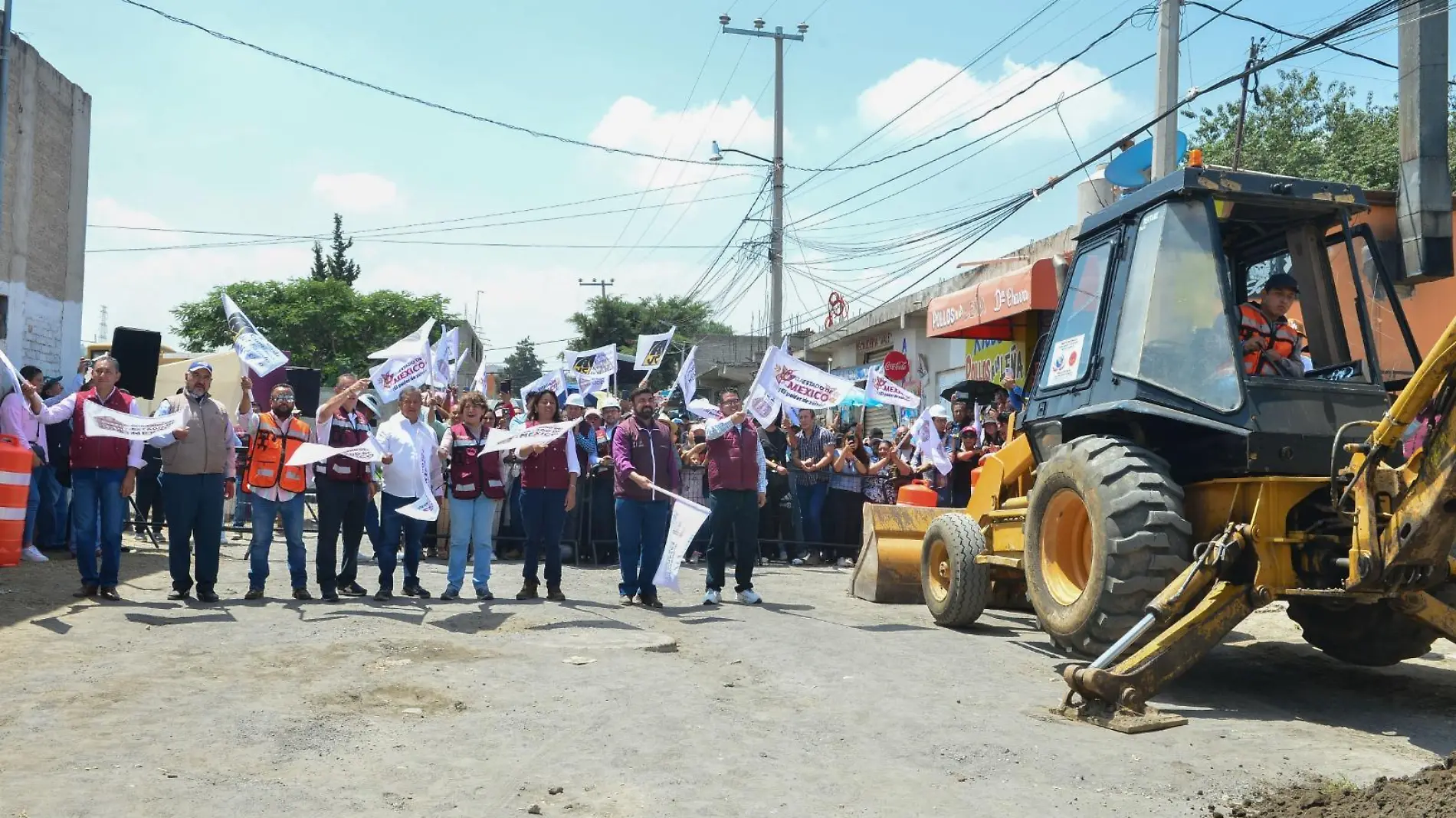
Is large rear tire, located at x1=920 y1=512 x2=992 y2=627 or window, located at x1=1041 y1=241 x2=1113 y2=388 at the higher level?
window, located at x1=1041 y1=241 x2=1113 y2=388

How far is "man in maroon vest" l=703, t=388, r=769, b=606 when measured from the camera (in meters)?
11.3

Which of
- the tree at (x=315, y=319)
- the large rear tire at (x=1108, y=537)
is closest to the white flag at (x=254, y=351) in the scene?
the large rear tire at (x=1108, y=537)

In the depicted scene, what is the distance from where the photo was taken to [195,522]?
10.2 metres

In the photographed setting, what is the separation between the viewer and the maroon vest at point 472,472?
36.2 feet

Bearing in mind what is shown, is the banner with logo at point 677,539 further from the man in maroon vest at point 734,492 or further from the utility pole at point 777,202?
the utility pole at point 777,202

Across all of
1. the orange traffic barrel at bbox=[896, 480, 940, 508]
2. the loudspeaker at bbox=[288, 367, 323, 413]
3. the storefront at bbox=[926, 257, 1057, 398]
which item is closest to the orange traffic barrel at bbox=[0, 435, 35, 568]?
the orange traffic barrel at bbox=[896, 480, 940, 508]

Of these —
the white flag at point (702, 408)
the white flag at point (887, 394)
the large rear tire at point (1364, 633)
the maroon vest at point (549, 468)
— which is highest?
the white flag at point (887, 394)

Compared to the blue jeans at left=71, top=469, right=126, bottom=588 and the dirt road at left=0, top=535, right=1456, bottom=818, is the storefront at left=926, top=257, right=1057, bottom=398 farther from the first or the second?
the blue jeans at left=71, top=469, right=126, bottom=588

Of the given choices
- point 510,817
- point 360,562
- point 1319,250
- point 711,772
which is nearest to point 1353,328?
point 1319,250

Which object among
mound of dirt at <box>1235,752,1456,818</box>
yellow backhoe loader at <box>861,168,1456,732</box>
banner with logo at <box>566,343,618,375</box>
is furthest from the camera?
banner with logo at <box>566,343,618,375</box>

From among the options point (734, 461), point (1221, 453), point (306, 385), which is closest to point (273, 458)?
point (734, 461)

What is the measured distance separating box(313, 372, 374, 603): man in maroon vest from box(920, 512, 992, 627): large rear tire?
4.83 metres

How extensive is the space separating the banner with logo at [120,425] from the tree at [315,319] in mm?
49225

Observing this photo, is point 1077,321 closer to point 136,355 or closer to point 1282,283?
point 1282,283
